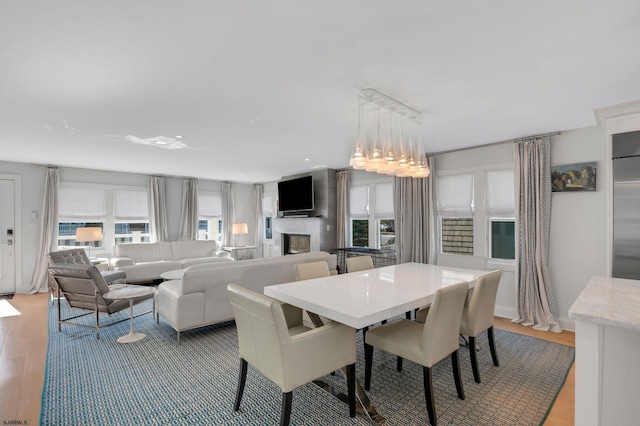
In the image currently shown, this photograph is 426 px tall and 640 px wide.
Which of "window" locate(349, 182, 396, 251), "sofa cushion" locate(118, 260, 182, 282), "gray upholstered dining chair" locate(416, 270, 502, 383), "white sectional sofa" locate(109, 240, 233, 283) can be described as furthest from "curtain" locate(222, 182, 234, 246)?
"gray upholstered dining chair" locate(416, 270, 502, 383)

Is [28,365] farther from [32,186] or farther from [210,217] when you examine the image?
[210,217]

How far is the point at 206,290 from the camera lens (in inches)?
137

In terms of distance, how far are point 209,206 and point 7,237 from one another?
12.7 ft

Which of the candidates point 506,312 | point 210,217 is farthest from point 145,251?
point 506,312

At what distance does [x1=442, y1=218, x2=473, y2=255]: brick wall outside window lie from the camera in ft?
15.5

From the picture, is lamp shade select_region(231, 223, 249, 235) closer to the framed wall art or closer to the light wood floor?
the light wood floor

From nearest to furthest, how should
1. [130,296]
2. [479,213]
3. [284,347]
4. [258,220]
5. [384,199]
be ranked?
[284,347]
[130,296]
[479,213]
[384,199]
[258,220]

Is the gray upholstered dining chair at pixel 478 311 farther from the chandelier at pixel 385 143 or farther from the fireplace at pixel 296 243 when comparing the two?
the fireplace at pixel 296 243

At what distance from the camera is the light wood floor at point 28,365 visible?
2148 mm

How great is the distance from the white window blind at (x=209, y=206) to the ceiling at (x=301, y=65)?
424cm

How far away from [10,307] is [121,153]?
291 centimetres

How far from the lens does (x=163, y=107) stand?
2.95 meters

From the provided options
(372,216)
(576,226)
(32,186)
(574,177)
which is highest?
(32,186)

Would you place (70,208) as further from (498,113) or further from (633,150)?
(633,150)
